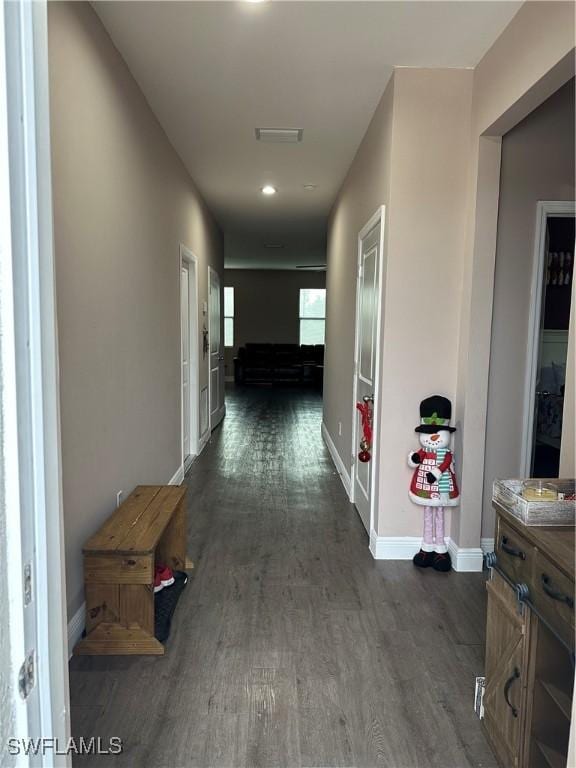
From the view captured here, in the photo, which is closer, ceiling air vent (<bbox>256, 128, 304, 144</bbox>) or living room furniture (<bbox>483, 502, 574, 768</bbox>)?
living room furniture (<bbox>483, 502, 574, 768</bbox>)

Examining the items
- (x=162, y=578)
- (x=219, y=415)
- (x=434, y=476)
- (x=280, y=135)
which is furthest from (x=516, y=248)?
(x=219, y=415)

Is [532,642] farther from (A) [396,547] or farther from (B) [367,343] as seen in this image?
(B) [367,343]

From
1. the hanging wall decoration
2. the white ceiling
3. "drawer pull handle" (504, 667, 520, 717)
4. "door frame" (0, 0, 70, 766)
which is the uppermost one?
the white ceiling

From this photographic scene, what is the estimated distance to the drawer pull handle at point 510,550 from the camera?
147cm

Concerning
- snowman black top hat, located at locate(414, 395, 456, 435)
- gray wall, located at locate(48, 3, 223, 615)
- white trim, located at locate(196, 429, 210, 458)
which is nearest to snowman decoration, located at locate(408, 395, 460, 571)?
snowman black top hat, located at locate(414, 395, 456, 435)

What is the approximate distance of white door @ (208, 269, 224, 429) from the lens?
21.4ft

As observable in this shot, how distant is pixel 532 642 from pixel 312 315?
1211 centimetres

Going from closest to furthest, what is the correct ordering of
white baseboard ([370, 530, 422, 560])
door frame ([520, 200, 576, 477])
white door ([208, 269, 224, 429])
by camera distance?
door frame ([520, 200, 576, 477])
white baseboard ([370, 530, 422, 560])
white door ([208, 269, 224, 429])

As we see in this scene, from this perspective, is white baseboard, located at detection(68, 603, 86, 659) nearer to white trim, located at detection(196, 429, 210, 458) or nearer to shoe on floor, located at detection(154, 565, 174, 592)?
shoe on floor, located at detection(154, 565, 174, 592)

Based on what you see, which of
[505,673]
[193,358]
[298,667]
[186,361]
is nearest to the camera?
[505,673]

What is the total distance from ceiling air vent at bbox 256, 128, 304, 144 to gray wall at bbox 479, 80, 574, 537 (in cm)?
155

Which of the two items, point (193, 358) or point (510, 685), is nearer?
point (510, 685)

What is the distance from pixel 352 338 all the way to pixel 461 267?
1547 mm

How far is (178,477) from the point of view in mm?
4445
